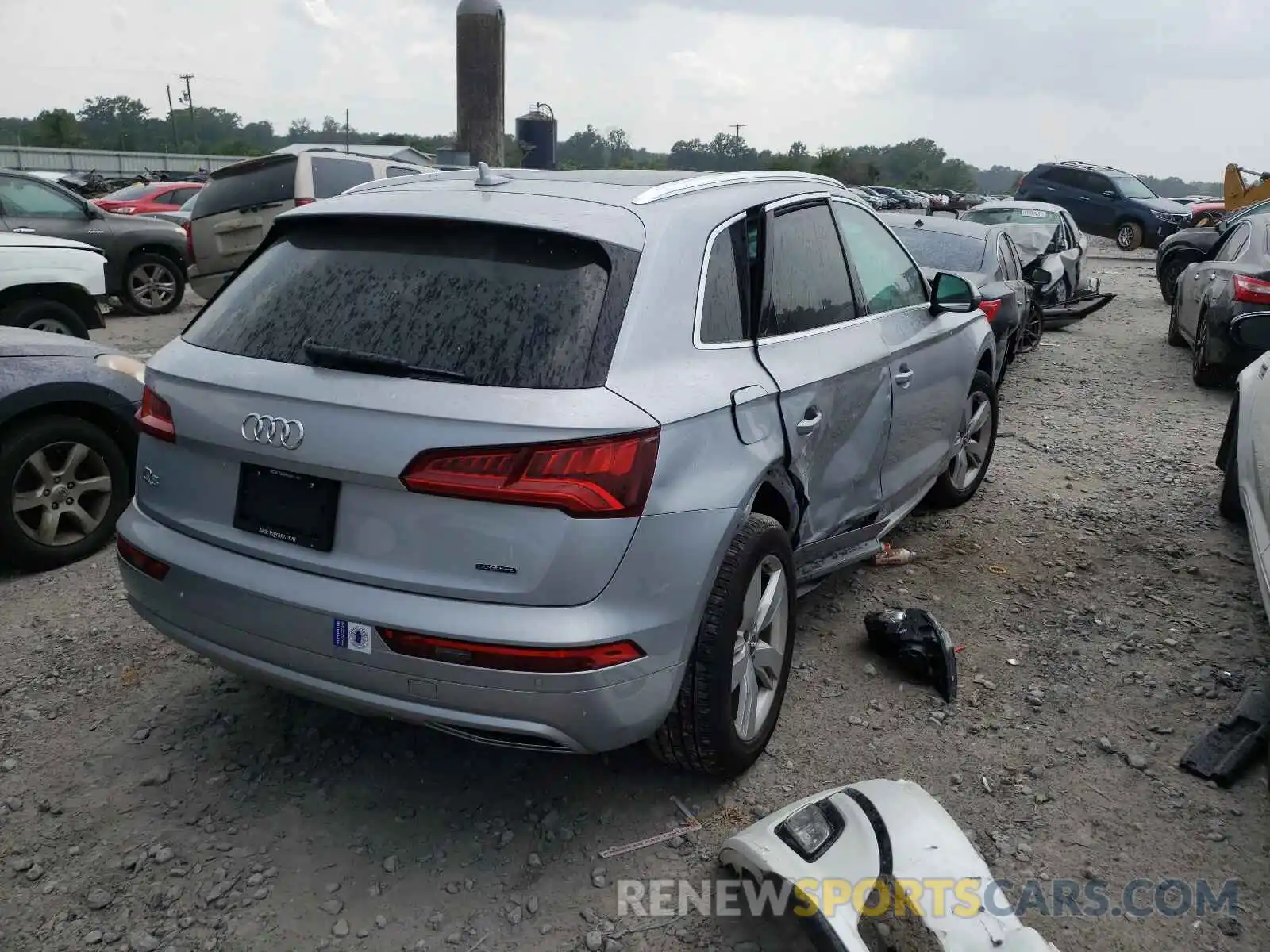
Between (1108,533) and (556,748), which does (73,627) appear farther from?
(1108,533)

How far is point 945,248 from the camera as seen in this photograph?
872 cm

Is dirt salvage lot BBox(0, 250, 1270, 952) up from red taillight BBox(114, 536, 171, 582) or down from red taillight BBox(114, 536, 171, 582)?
down

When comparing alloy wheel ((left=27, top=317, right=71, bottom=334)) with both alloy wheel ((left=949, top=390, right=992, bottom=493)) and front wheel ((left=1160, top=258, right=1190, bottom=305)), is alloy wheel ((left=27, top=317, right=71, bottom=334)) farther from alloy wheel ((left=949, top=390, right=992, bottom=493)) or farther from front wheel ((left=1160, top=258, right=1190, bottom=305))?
front wheel ((left=1160, top=258, right=1190, bottom=305))

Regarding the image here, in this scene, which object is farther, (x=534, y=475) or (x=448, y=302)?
(x=448, y=302)

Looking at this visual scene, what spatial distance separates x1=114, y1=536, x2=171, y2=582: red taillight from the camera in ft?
9.12

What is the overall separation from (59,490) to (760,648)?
329 centimetres

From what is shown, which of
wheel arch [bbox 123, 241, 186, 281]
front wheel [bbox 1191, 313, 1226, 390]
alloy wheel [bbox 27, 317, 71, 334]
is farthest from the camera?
wheel arch [bbox 123, 241, 186, 281]

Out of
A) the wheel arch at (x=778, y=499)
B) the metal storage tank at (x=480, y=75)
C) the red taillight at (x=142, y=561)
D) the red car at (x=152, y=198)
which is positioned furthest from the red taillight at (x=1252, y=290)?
the red car at (x=152, y=198)

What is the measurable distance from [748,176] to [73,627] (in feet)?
10.3

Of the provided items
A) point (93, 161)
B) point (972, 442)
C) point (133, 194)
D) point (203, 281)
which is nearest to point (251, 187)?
point (203, 281)

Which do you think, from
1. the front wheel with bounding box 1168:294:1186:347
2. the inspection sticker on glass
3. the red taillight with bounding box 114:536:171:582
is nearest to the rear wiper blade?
the inspection sticker on glass

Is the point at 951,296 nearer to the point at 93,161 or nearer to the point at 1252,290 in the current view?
the point at 1252,290

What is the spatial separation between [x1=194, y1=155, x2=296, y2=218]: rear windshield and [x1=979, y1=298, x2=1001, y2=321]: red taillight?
6.36 meters

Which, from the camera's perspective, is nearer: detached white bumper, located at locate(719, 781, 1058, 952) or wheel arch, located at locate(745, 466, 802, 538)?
detached white bumper, located at locate(719, 781, 1058, 952)
